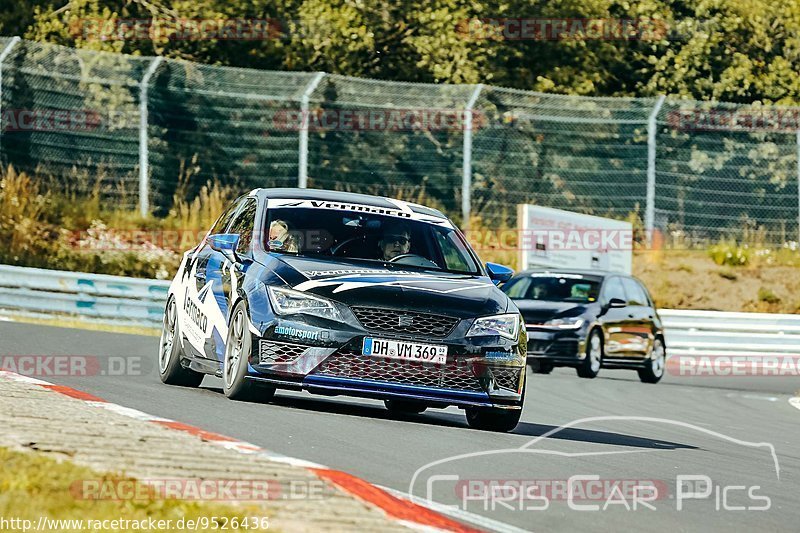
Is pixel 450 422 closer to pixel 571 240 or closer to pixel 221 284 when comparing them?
pixel 221 284

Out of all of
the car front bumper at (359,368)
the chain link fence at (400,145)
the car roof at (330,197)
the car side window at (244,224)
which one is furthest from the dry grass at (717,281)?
the car front bumper at (359,368)

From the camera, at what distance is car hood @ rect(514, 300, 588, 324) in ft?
67.8

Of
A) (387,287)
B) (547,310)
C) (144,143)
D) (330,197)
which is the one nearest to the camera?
(387,287)

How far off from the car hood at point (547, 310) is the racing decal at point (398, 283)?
10.1 m

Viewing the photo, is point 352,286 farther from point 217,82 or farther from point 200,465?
point 217,82

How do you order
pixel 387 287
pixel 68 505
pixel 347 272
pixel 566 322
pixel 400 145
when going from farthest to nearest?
pixel 400 145
pixel 566 322
pixel 347 272
pixel 387 287
pixel 68 505

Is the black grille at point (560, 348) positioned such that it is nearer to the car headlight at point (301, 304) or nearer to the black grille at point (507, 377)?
the black grille at point (507, 377)

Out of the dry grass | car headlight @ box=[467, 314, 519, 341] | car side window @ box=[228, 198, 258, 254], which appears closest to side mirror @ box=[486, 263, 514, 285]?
car headlight @ box=[467, 314, 519, 341]

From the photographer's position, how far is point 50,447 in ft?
22.0

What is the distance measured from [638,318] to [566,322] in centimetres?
202

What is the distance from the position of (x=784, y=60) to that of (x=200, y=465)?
31.5m

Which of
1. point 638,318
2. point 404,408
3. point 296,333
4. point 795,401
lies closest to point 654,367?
point 638,318

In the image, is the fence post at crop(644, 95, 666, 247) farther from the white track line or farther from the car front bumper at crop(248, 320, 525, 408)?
the car front bumper at crop(248, 320, 525, 408)

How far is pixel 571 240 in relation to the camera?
27422mm
